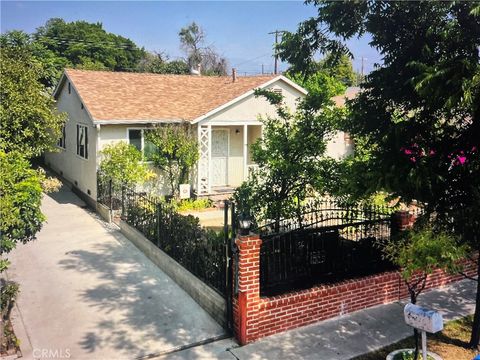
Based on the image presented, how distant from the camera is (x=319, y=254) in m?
7.62

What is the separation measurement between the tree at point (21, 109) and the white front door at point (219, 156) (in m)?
6.26

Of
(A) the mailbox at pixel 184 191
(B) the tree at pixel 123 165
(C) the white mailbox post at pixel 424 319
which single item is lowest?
(C) the white mailbox post at pixel 424 319

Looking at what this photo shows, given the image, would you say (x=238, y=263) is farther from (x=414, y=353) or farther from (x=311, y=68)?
(x=311, y=68)

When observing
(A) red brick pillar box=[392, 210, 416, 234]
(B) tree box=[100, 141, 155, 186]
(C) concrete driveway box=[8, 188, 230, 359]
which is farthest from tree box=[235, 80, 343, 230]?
(B) tree box=[100, 141, 155, 186]

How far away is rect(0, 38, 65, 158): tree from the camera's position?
11781 mm

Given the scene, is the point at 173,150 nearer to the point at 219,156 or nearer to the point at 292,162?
the point at 219,156

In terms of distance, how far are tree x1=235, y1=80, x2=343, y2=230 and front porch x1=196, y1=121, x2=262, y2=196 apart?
7.49m

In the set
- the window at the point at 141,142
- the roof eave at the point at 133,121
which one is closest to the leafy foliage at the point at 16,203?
the roof eave at the point at 133,121

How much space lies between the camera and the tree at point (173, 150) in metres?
15.0

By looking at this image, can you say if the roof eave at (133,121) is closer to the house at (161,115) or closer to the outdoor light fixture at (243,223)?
the house at (161,115)

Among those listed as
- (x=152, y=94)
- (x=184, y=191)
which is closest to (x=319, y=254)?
(x=184, y=191)

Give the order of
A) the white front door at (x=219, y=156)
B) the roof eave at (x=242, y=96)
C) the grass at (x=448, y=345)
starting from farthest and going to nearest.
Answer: the white front door at (x=219, y=156)
the roof eave at (x=242, y=96)
the grass at (x=448, y=345)

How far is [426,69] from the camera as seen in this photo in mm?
5316

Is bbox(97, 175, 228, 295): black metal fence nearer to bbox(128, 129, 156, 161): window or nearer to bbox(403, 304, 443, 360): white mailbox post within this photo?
bbox(403, 304, 443, 360): white mailbox post
